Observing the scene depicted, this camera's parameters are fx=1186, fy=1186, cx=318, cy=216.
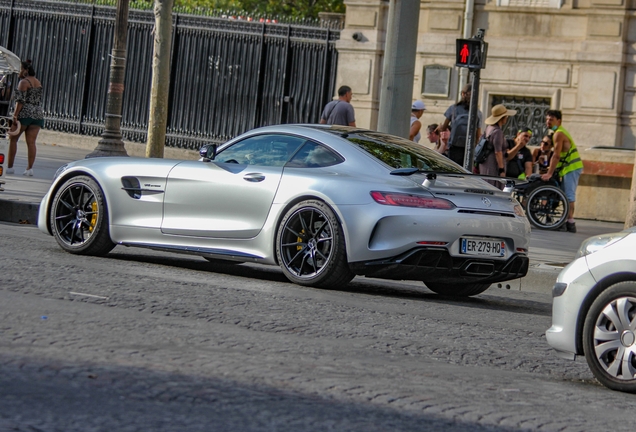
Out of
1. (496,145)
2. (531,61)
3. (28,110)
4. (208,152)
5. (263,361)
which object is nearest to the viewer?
(263,361)

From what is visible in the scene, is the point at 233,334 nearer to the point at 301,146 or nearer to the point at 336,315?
the point at 336,315

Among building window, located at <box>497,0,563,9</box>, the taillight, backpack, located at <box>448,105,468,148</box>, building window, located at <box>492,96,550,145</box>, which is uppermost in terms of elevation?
building window, located at <box>497,0,563,9</box>

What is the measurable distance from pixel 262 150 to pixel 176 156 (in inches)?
572

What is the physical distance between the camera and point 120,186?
1006 cm

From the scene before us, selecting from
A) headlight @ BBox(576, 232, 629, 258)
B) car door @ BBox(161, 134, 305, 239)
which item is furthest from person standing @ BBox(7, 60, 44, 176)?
headlight @ BBox(576, 232, 629, 258)

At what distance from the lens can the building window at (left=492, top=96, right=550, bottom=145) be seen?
76.0 ft

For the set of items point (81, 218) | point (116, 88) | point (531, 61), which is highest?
point (531, 61)

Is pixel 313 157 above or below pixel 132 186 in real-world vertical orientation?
above

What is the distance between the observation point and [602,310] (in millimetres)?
6078

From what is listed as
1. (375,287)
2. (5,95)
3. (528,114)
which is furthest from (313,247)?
(528,114)

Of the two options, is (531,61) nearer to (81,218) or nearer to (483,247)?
(81,218)

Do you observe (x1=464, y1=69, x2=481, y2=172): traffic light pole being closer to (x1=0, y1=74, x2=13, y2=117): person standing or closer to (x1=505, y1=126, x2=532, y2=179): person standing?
(x1=505, y1=126, x2=532, y2=179): person standing

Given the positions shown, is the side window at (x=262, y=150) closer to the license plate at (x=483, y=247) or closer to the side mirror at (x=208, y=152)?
the side mirror at (x=208, y=152)

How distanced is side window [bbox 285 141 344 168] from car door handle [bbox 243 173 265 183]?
0.83 ft
